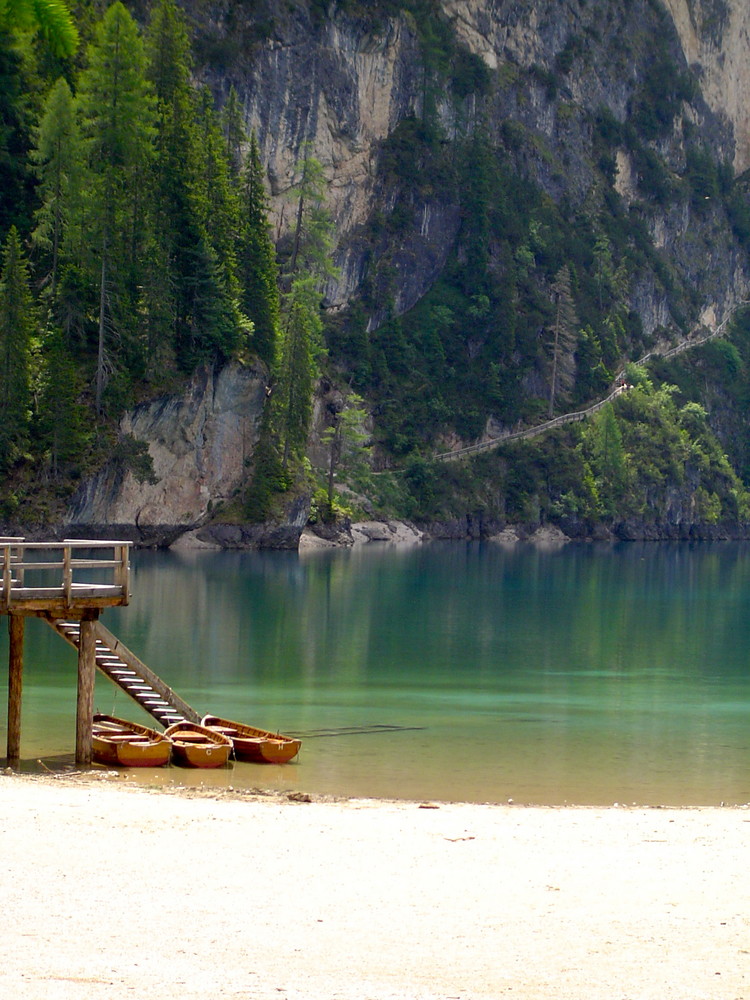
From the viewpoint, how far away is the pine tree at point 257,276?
8788cm

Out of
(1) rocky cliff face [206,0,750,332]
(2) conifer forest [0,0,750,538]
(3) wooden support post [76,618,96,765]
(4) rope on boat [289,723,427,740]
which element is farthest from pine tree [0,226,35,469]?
(3) wooden support post [76,618,96,765]

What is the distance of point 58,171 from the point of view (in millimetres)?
77125

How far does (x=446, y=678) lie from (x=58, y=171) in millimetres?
51418

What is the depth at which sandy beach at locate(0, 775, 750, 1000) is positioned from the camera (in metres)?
10.5

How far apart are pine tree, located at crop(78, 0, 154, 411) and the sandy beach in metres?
63.0

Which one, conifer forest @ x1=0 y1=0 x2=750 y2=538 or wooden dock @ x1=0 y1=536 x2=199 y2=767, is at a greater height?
conifer forest @ x1=0 y1=0 x2=750 y2=538

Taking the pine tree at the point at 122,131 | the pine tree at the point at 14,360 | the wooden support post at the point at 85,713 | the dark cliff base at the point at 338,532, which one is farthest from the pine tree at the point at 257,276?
the wooden support post at the point at 85,713

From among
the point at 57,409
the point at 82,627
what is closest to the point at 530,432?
the point at 57,409

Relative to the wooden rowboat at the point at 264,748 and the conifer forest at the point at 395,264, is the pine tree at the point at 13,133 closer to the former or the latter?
the conifer forest at the point at 395,264

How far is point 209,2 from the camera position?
103500 millimetres

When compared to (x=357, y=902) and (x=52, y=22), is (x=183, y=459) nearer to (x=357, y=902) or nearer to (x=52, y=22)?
(x=52, y=22)

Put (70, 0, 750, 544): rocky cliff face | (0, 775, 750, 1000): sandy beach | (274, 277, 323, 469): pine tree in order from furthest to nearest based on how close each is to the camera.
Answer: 1. (274, 277, 323, 469): pine tree
2. (70, 0, 750, 544): rocky cliff face
3. (0, 775, 750, 1000): sandy beach

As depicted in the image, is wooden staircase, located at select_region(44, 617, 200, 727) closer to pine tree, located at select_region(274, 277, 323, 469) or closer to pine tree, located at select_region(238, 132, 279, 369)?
pine tree, located at select_region(274, 277, 323, 469)

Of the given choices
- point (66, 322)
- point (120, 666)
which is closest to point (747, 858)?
point (120, 666)
